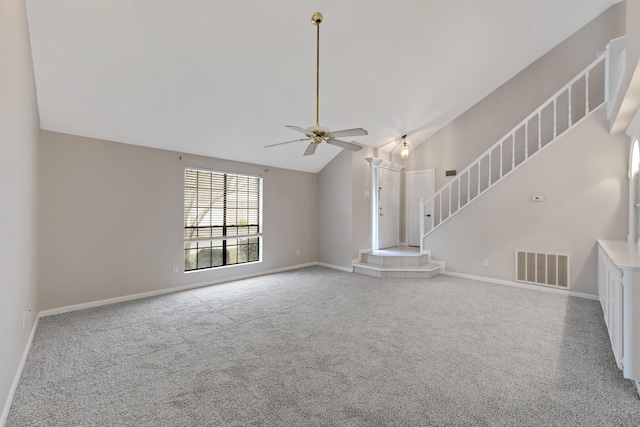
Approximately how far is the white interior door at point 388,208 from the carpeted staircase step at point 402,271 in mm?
1205

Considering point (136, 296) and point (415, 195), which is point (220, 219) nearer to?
point (136, 296)

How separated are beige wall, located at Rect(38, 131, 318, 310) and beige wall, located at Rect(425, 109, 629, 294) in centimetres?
496

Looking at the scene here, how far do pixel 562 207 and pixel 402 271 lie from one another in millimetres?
2801

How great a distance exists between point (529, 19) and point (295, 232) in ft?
18.9

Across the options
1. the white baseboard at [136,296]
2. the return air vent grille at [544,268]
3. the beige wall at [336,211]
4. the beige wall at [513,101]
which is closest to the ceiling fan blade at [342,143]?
the beige wall at [336,211]

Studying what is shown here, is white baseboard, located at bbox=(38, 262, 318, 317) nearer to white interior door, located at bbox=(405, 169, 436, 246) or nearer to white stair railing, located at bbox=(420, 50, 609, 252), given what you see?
white interior door, located at bbox=(405, 169, 436, 246)

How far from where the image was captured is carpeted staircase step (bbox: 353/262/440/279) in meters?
5.59

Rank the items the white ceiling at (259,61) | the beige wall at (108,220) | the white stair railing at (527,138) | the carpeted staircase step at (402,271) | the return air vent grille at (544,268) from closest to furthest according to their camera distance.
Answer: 1. the white ceiling at (259,61)
2. the beige wall at (108,220)
3. the return air vent grille at (544,268)
4. the white stair railing at (527,138)
5. the carpeted staircase step at (402,271)

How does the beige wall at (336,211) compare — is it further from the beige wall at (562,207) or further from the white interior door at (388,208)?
the beige wall at (562,207)

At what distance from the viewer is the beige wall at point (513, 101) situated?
17.3 ft

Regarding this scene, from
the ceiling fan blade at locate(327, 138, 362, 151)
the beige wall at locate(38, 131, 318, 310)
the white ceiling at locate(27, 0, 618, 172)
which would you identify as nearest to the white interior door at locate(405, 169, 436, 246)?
the white ceiling at locate(27, 0, 618, 172)

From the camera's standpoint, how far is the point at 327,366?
2.45 m

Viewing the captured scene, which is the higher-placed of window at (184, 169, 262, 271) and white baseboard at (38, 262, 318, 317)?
window at (184, 169, 262, 271)

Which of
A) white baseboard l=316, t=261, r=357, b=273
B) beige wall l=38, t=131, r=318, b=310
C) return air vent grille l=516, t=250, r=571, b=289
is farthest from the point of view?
white baseboard l=316, t=261, r=357, b=273
